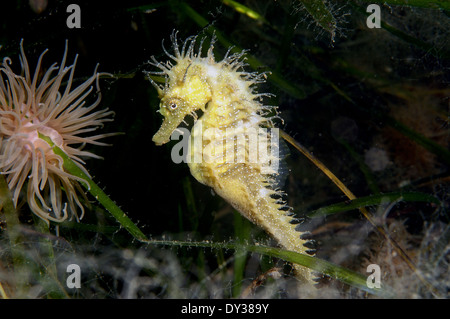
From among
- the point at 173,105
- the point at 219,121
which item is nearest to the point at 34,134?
the point at 173,105

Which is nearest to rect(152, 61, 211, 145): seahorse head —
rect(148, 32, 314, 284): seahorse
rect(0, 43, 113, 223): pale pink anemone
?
rect(148, 32, 314, 284): seahorse

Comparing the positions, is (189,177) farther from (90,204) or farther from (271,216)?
(271,216)

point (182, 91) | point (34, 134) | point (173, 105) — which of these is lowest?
point (34, 134)

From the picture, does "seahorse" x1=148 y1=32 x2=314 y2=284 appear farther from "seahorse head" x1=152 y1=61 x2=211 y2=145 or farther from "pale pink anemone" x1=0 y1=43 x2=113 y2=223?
"pale pink anemone" x1=0 y1=43 x2=113 y2=223

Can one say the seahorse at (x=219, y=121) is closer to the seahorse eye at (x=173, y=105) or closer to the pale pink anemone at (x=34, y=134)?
the seahorse eye at (x=173, y=105)

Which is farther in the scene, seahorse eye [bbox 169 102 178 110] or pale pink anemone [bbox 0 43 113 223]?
pale pink anemone [bbox 0 43 113 223]

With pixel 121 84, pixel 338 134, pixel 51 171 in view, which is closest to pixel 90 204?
pixel 51 171

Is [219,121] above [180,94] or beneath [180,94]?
beneath

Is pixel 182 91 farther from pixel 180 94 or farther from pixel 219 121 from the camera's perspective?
pixel 219 121

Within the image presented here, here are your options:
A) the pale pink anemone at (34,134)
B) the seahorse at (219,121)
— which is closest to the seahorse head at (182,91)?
the seahorse at (219,121)
